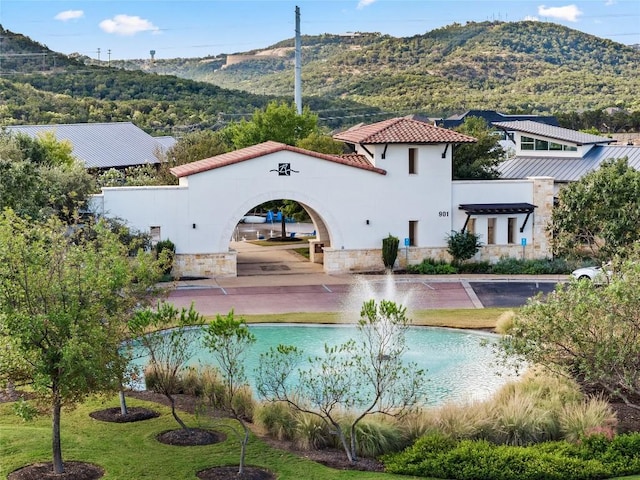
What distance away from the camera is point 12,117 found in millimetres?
79438

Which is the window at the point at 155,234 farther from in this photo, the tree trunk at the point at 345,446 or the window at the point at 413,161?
the tree trunk at the point at 345,446

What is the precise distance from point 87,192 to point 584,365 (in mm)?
25766

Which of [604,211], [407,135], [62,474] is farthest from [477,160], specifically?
[62,474]

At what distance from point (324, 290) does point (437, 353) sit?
36.1 ft

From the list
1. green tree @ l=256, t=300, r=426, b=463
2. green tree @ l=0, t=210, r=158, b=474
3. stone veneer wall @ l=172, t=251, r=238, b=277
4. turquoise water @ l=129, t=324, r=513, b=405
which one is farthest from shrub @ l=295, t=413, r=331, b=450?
stone veneer wall @ l=172, t=251, r=238, b=277

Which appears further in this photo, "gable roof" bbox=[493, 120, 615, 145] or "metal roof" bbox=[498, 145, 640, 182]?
"gable roof" bbox=[493, 120, 615, 145]

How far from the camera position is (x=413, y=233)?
41844 millimetres

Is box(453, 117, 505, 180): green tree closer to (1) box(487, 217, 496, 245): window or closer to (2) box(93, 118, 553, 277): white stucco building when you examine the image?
(2) box(93, 118, 553, 277): white stucco building

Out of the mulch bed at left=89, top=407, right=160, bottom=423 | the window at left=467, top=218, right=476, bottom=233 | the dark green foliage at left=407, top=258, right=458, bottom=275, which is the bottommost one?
the mulch bed at left=89, top=407, right=160, bottom=423

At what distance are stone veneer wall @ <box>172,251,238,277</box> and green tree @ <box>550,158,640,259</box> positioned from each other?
12.9m

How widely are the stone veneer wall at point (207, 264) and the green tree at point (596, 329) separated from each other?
22116mm

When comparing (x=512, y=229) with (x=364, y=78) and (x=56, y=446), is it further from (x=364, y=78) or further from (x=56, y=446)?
(x=364, y=78)

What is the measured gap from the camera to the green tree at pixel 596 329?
17.7 meters

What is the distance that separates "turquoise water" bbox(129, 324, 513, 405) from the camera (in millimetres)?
22625
